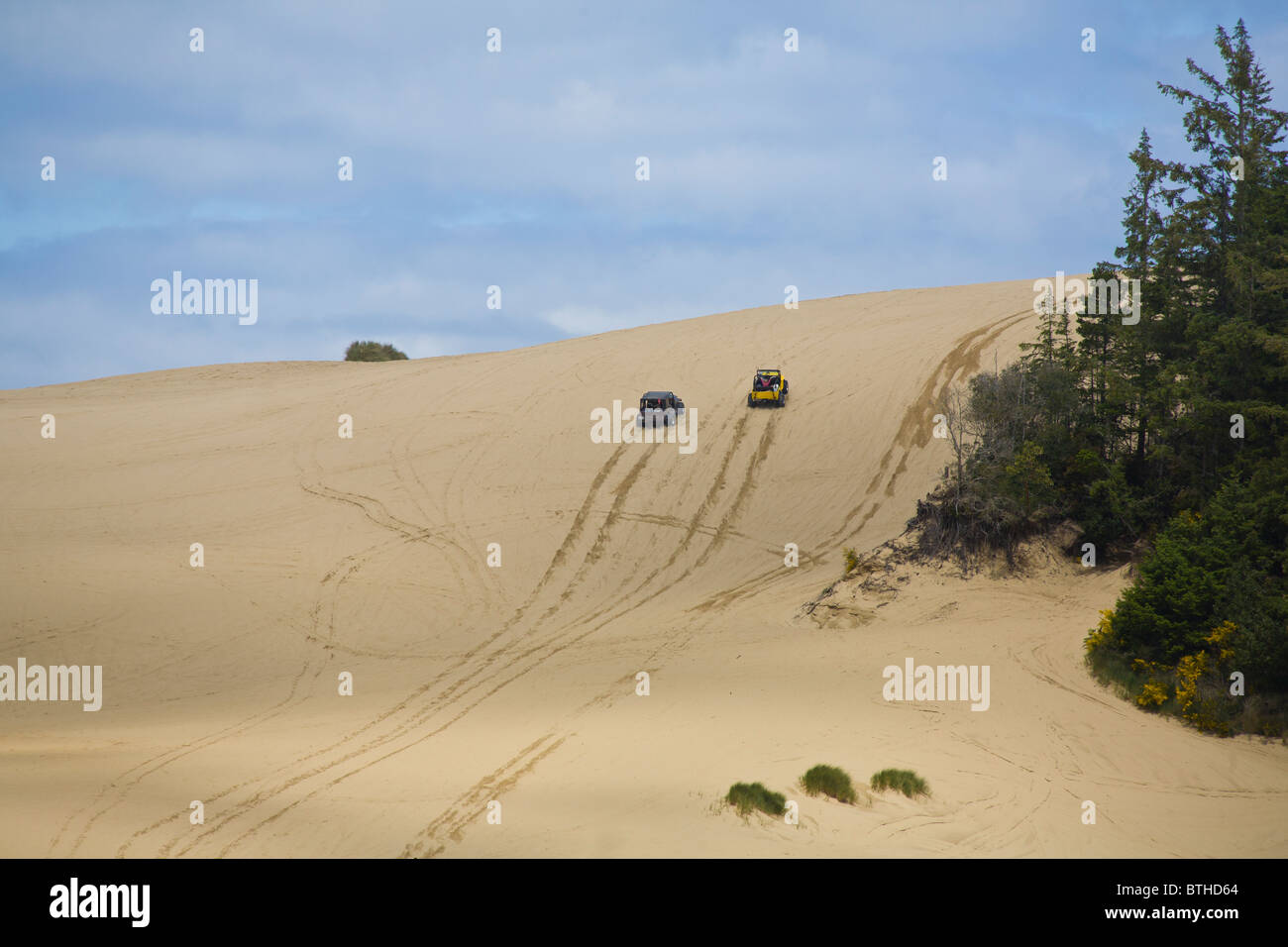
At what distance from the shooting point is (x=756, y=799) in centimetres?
1138

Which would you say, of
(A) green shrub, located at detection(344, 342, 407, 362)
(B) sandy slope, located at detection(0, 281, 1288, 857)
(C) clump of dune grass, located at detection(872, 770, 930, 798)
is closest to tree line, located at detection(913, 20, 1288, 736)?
(B) sandy slope, located at detection(0, 281, 1288, 857)

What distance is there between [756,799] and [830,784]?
4.38 ft

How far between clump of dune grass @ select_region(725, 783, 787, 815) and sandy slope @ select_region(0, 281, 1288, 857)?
0.97 ft

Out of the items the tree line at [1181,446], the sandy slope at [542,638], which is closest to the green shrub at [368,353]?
the sandy slope at [542,638]

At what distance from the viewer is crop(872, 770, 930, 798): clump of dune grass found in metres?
12.4

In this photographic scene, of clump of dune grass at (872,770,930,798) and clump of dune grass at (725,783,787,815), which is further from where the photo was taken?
clump of dune grass at (872,770,930,798)

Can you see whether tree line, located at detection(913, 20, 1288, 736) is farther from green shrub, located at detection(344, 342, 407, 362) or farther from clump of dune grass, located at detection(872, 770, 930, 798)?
green shrub, located at detection(344, 342, 407, 362)

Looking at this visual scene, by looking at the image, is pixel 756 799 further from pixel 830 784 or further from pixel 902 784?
pixel 902 784

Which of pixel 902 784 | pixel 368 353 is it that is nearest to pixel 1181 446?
pixel 902 784

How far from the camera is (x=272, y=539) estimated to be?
88.4 feet

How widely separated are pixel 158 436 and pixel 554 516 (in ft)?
58.1

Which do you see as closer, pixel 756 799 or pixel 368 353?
pixel 756 799

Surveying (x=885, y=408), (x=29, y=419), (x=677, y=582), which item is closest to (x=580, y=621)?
(x=677, y=582)
